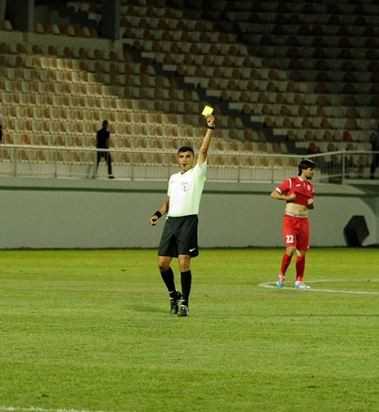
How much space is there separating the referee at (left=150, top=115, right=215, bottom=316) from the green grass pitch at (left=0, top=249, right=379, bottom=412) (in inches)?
14.4

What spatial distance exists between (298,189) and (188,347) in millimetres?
9750

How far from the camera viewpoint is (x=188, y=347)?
13.7 metres

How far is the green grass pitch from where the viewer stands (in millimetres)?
10586

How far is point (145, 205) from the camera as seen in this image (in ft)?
128

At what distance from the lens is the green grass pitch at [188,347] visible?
10.6 m

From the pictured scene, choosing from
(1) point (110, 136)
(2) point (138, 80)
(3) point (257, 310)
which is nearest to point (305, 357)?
(3) point (257, 310)

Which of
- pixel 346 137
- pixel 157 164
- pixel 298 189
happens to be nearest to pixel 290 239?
pixel 298 189

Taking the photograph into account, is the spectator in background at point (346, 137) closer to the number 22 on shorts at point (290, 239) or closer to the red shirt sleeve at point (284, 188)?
the red shirt sleeve at point (284, 188)

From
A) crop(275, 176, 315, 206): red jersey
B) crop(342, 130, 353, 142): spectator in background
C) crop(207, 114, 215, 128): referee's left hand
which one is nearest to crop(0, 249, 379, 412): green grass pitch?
crop(275, 176, 315, 206): red jersey

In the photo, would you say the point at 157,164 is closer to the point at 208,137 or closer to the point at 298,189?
the point at 298,189

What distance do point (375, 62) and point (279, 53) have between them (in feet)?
10.4

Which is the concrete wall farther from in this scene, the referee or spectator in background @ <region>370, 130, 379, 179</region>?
the referee

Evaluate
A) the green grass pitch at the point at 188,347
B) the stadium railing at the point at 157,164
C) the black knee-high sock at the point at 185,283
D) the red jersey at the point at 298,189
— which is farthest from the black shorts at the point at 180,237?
the stadium railing at the point at 157,164

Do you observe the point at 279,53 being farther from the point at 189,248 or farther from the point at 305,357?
the point at 305,357
